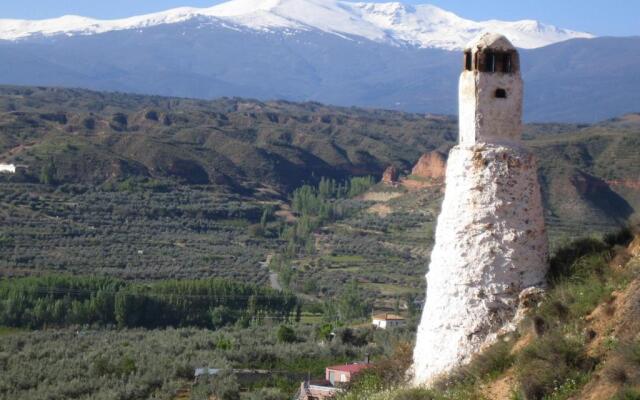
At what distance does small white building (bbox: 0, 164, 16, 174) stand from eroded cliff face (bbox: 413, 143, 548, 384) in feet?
257

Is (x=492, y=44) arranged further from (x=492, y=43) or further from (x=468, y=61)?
(x=468, y=61)

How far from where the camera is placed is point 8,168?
3585 inches

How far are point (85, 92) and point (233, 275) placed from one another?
142 meters

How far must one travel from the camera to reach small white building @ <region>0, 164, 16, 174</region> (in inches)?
3521

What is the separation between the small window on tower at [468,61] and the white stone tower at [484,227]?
1 centimetres

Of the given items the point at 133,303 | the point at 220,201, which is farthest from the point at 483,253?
the point at 220,201

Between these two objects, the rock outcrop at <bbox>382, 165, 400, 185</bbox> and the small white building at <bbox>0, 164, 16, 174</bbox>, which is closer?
the small white building at <bbox>0, 164, 16, 174</bbox>

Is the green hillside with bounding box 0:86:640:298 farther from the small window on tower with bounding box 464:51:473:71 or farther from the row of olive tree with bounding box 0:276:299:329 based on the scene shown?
the small window on tower with bounding box 464:51:473:71

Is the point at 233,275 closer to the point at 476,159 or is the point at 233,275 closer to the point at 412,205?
the point at 412,205

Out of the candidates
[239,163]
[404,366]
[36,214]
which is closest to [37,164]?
[36,214]

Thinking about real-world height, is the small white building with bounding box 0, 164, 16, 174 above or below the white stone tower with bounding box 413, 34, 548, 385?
below

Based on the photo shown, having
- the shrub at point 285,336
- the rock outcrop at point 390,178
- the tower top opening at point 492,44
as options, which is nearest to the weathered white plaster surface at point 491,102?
the tower top opening at point 492,44

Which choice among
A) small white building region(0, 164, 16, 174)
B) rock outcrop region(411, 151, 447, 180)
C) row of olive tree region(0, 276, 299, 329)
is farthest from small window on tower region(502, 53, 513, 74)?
rock outcrop region(411, 151, 447, 180)

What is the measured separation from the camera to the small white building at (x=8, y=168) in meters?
89.4
